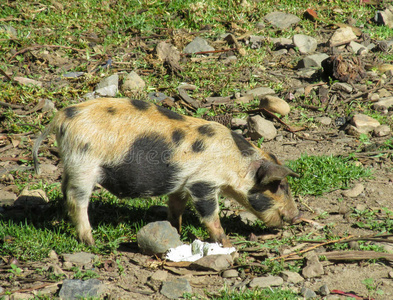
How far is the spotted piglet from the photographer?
506 centimetres

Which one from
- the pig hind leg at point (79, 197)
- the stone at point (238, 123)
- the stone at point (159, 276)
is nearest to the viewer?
the stone at point (159, 276)

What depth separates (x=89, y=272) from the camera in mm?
4703

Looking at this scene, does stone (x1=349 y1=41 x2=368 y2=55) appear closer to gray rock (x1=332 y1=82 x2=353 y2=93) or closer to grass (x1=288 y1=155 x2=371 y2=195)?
gray rock (x1=332 y1=82 x2=353 y2=93)

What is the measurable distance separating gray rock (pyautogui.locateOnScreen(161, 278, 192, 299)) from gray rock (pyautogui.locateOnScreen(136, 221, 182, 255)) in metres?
0.48

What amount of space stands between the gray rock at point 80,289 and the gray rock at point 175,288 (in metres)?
0.55

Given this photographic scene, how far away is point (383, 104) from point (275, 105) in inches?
66.5

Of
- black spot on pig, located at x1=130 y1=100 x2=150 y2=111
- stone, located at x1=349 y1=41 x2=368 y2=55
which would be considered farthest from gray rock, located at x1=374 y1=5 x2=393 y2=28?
black spot on pig, located at x1=130 y1=100 x2=150 y2=111

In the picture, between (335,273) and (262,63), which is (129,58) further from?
(335,273)

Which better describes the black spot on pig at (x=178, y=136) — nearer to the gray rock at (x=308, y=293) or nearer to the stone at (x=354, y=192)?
the gray rock at (x=308, y=293)

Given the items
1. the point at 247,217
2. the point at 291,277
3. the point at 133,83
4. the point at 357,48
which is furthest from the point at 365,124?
the point at 133,83

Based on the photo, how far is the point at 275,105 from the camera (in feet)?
25.2

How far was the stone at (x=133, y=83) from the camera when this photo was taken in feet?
26.6

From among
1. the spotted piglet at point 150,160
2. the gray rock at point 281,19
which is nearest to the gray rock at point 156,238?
the spotted piglet at point 150,160

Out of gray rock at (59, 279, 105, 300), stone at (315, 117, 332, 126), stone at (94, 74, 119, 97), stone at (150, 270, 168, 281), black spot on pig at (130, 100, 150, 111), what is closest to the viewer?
gray rock at (59, 279, 105, 300)
